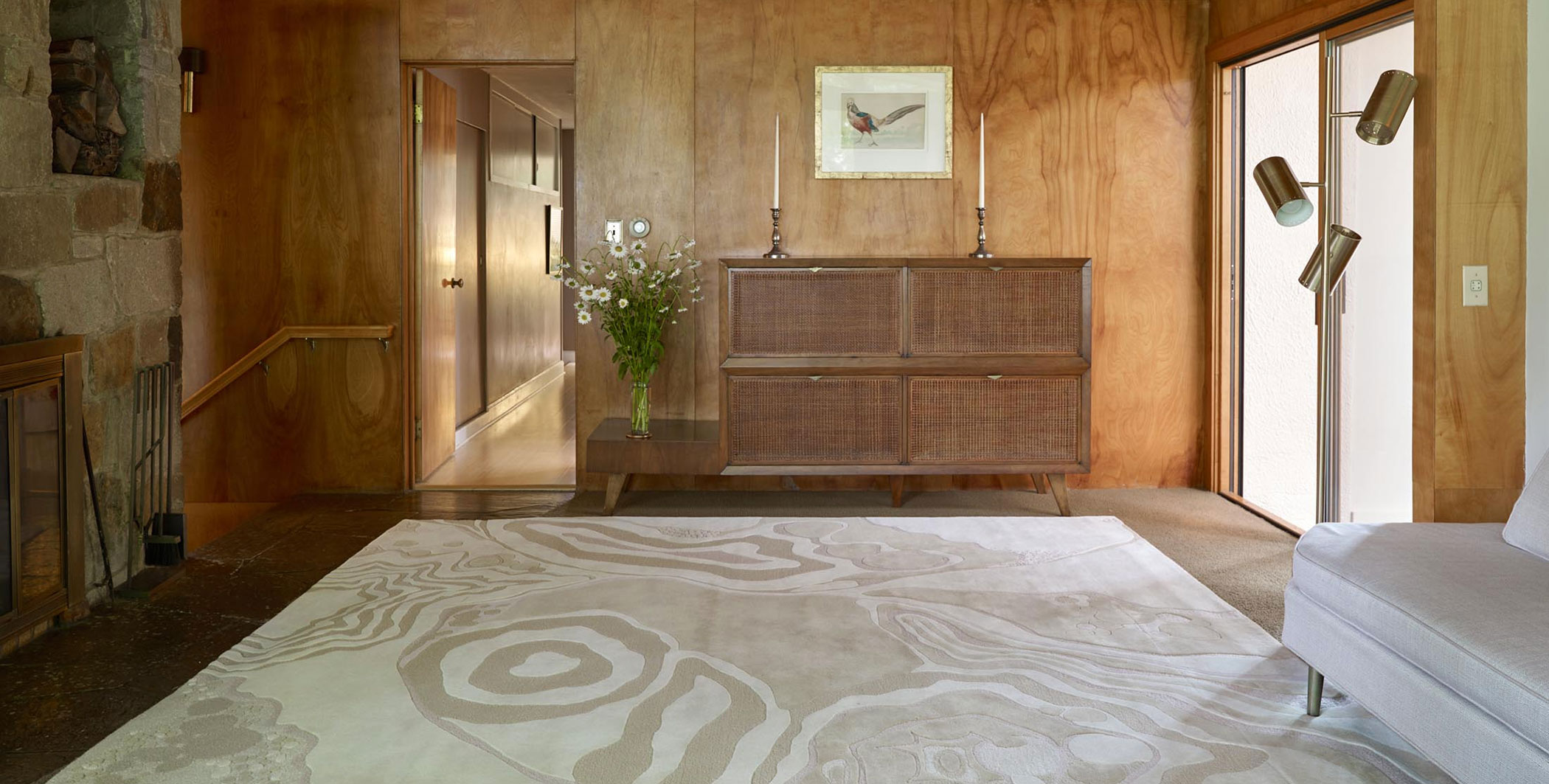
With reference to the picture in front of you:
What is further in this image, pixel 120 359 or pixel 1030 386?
pixel 1030 386

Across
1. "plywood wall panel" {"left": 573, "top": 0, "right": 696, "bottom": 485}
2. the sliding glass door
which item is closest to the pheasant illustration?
"plywood wall panel" {"left": 573, "top": 0, "right": 696, "bottom": 485}

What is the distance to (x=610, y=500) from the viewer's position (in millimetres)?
4875

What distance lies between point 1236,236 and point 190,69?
15.2 feet

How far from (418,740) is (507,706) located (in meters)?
0.23

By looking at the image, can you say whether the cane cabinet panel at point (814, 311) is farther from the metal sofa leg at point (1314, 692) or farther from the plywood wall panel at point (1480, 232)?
the metal sofa leg at point (1314, 692)

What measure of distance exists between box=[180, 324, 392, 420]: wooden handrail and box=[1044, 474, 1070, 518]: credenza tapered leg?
118 inches

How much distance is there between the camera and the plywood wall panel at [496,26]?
17.1 feet

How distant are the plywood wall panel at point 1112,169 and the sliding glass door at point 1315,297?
0.69 ft

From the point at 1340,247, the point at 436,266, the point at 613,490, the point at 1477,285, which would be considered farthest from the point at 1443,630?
the point at 436,266

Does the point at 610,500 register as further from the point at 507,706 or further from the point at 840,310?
the point at 507,706

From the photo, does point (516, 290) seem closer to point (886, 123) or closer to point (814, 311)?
point (886, 123)

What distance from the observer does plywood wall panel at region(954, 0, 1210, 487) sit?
17.3ft

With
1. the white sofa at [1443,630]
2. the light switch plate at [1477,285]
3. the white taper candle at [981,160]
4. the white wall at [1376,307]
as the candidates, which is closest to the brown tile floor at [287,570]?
the white wall at [1376,307]

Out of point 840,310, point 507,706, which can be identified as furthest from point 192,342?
point 507,706
